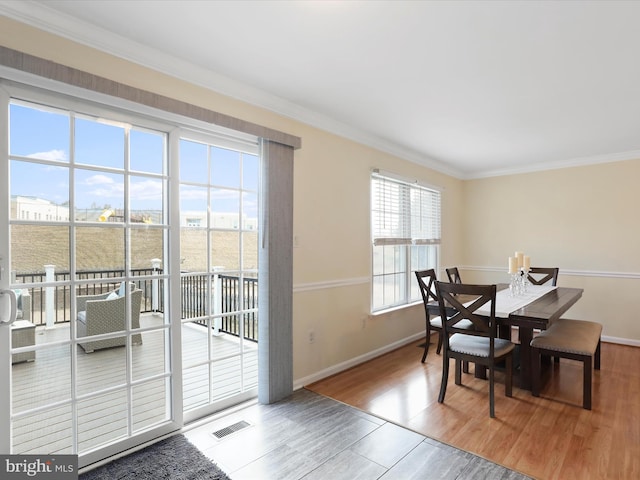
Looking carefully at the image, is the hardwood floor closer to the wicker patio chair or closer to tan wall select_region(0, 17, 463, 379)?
tan wall select_region(0, 17, 463, 379)

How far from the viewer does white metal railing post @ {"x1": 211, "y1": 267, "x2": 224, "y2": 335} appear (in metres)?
2.62

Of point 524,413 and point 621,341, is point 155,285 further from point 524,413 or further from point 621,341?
point 621,341

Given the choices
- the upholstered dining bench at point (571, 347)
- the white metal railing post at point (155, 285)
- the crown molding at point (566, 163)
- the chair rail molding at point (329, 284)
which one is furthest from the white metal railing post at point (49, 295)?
the crown molding at point (566, 163)

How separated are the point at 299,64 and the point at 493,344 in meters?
2.44

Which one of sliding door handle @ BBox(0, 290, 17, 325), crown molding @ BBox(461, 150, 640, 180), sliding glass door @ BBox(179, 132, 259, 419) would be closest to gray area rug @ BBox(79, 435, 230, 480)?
sliding glass door @ BBox(179, 132, 259, 419)

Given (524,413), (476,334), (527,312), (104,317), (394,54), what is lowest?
(524,413)

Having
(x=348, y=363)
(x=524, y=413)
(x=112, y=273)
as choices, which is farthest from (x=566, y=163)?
(x=112, y=273)

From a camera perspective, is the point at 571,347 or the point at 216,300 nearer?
the point at 216,300

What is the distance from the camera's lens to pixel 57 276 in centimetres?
189

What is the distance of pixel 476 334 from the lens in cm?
269

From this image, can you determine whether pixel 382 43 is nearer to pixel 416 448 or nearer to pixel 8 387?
pixel 416 448

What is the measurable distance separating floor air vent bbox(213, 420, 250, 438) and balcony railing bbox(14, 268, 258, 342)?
2.08 feet

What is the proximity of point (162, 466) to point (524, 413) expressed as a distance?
101 inches

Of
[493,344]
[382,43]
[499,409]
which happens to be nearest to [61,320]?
[382,43]
